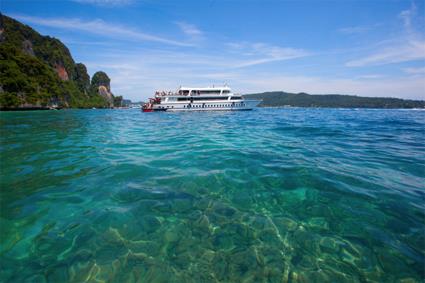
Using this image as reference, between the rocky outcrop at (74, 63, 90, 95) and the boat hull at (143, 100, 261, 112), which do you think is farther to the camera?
the rocky outcrop at (74, 63, 90, 95)

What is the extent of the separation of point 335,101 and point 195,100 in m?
112

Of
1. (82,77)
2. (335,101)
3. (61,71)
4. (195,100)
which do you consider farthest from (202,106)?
(82,77)

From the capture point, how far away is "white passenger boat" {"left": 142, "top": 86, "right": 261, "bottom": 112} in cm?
5178

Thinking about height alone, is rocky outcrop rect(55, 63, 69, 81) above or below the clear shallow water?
above

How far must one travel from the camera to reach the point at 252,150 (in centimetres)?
794

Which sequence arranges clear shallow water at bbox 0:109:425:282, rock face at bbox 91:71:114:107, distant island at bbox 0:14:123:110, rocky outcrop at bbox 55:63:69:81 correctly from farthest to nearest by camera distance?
rock face at bbox 91:71:114:107 → rocky outcrop at bbox 55:63:69:81 → distant island at bbox 0:14:123:110 → clear shallow water at bbox 0:109:425:282

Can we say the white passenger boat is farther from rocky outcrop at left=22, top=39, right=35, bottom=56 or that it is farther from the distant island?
rocky outcrop at left=22, top=39, right=35, bottom=56

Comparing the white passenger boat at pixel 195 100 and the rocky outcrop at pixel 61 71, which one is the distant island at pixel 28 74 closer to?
the rocky outcrop at pixel 61 71

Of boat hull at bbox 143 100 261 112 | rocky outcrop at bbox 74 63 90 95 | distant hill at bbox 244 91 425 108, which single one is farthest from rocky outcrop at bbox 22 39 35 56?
distant hill at bbox 244 91 425 108

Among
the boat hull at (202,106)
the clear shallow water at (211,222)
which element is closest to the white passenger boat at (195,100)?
the boat hull at (202,106)

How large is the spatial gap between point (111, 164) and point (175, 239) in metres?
4.21

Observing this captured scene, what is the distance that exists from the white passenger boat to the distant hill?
5148 centimetres

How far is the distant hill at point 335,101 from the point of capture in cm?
10068

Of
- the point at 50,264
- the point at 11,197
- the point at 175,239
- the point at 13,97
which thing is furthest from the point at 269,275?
the point at 13,97
